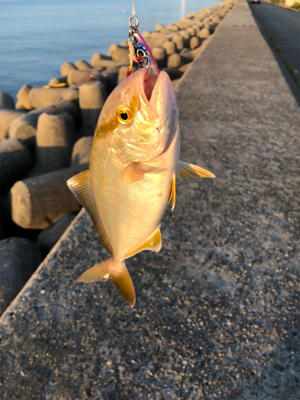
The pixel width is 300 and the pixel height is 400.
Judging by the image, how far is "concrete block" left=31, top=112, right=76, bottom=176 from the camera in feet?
17.9

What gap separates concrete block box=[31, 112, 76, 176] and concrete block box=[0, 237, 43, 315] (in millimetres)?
2462

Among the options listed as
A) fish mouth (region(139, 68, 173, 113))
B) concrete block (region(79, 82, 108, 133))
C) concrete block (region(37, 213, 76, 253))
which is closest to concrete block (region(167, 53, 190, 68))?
concrete block (region(79, 82, 108, 133))

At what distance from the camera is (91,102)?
22.6 feet

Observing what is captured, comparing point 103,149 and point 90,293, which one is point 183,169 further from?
point 90,293

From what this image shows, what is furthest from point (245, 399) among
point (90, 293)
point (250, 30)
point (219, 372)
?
point (250, 30)

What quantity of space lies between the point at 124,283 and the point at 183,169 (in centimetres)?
74

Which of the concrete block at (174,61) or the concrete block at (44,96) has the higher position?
the concrete block at (174,61)

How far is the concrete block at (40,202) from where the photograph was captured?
3.95 metres

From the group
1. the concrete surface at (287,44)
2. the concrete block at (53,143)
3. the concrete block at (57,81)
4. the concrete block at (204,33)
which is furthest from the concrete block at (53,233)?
the concrete block at (204,33)

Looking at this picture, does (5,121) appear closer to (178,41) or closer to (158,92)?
(158,92)

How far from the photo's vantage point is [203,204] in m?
2.91

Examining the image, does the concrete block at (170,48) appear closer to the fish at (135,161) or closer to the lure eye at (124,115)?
the fish at (135,161)

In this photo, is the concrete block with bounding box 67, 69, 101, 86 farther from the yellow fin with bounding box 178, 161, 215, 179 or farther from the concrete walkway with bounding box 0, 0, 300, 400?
the yellow fin with bounding box 178, 161, 215, 179

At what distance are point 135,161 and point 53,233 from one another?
2.67 metres
